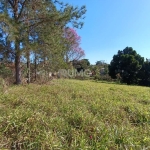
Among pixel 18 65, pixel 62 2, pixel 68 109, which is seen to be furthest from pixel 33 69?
pixel 68 109

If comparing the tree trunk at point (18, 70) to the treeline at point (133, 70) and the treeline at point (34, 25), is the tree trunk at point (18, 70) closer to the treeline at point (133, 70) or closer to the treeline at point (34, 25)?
the treeline at point (34, 25)

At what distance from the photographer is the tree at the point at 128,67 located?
16.8 m

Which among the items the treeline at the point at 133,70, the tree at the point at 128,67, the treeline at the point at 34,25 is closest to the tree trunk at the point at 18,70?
the treeline at the point at 34,25

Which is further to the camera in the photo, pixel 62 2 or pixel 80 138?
pixel 62 2

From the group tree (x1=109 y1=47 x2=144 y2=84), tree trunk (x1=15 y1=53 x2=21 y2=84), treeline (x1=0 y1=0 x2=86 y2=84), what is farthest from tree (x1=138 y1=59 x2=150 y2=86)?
tree trunk (x1=15 y1=53 x2=21 y2=84)

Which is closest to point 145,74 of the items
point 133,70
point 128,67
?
point 133,70

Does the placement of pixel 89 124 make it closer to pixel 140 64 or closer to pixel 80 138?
pixel 80 138

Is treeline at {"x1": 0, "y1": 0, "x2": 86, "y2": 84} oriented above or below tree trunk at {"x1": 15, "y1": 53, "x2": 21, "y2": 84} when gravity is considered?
above

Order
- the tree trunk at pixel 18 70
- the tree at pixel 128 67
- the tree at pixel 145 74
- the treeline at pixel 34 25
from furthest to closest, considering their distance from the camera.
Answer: the tree at pixel 145 74
the tree at pixel 128 67
the tree trunk at pixel 18 70
the treeline at pixel 34 25

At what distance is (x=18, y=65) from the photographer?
632 centimetres

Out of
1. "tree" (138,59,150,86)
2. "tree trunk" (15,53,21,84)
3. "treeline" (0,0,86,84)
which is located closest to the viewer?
"treeline" (0,0,86,84)

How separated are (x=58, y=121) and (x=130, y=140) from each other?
1.08 m

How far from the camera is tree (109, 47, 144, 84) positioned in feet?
55.0

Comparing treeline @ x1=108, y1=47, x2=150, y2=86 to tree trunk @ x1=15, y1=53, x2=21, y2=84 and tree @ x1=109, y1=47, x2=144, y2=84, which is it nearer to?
tree @ x1=109, y1=47, x2=144, y2=84
